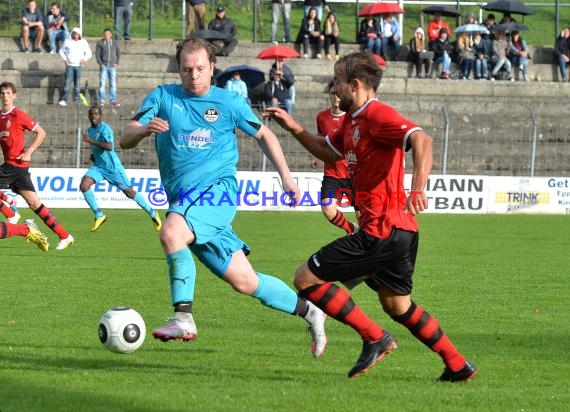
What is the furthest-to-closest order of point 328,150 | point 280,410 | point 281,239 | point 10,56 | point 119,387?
1. point 10,56
2. point 281,239
3. point 328,150
4. point 119,387
5. point 280,410

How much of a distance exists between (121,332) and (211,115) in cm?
162

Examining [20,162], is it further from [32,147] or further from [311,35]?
[311,35]

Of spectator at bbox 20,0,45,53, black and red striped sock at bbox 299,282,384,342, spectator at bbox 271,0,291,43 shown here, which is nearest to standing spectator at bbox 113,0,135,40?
spectator at bbox 20,0,45,53

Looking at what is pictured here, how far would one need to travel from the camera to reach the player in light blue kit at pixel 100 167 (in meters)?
20.1

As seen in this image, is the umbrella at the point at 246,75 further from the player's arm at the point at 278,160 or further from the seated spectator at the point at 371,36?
the player's arm at the point at 278,160

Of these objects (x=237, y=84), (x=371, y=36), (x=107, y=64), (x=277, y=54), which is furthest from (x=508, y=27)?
(x=107, y=64)

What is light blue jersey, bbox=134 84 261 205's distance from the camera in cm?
778

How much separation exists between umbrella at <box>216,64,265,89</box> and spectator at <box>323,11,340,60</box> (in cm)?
355

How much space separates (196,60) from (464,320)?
12.3ft

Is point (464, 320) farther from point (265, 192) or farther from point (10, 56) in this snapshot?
point (10, 56)

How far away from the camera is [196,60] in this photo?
25.5 feet

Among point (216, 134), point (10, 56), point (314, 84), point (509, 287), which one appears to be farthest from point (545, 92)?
point (216, 134)

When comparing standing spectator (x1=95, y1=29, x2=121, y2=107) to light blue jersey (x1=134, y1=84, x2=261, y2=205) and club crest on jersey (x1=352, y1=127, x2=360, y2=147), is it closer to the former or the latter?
light blue jersey (x1=134, y1=84, x2=261, y2=205)

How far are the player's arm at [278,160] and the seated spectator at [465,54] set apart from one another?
87.0ft
